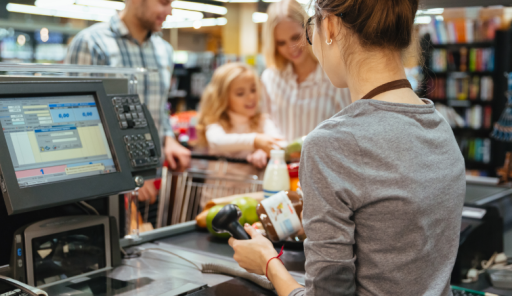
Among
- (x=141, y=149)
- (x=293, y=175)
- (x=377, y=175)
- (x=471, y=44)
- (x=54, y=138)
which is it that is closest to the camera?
(x=377, y=175)

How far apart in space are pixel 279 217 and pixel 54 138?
57 cm

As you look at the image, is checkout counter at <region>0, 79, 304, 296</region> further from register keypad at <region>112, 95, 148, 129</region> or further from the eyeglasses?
the eyeglasses

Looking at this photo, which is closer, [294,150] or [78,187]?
[78,187]

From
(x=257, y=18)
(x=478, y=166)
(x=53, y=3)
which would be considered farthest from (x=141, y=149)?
(x=257, y=18)

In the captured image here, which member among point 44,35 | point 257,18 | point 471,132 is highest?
point 257,18

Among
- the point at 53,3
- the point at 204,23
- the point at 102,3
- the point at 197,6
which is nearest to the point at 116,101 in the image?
the point at 102,3

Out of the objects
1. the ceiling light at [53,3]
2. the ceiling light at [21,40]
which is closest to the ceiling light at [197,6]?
the ceiling light at [53,3]

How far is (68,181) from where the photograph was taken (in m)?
1.01

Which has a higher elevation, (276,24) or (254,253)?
(276,24)

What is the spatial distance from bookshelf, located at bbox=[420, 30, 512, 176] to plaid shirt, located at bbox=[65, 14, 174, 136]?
4167 mm

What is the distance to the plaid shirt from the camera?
2.30 meters

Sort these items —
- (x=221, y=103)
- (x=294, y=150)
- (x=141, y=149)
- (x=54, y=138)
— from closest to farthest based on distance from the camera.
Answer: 1. (x=54, y=138)
2. (x=141, y=149)
3. (x=294, y=150)
4. (x=221, y=103)

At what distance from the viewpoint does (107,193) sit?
1.06 meters

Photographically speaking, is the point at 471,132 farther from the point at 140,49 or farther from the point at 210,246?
the point at 210,246
